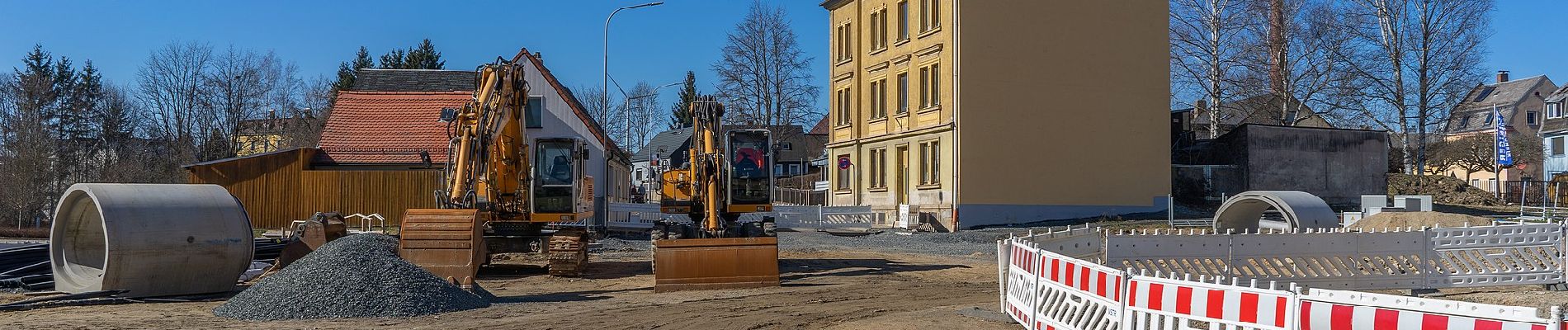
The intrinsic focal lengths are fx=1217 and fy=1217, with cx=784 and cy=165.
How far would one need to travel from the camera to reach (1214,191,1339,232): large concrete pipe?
20594mm

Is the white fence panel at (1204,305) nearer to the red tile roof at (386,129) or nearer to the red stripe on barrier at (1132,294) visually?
the red stripe on barrier at (1132,294)

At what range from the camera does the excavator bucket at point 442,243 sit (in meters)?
15.6

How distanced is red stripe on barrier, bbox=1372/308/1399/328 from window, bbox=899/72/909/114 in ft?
97.2

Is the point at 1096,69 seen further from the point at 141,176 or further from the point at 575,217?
the point at 141,176

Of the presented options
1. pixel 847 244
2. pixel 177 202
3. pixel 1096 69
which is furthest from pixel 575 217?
pixel 1096 69

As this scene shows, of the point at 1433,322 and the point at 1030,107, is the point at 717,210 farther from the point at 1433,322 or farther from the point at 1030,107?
the point at 1030,107

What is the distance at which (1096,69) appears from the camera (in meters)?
33.3

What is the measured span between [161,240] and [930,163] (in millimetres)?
22511

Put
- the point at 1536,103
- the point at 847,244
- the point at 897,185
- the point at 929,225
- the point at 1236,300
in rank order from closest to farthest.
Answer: the point at 1236,300 → the point at 847,244 → the point at 929,225 → the point at 897,185 → the point at 1536,103

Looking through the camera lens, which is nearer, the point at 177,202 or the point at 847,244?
the point at 177,202

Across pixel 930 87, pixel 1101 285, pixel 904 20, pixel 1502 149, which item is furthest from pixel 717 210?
pixel 1502 149

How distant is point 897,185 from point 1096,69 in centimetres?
665

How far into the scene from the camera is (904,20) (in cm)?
3516

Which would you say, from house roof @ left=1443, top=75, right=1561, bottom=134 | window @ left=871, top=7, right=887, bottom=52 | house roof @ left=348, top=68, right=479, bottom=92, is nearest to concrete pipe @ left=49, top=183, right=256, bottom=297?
window @ left=871, top=7, right=887, bottom=52
